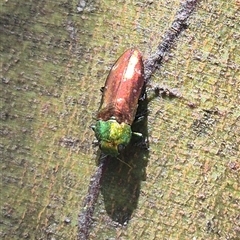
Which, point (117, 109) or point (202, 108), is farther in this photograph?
point (117, 109)

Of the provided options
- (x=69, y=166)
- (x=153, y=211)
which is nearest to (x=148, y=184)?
(x=153, y=211)

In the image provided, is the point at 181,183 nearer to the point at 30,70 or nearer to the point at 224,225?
the point at 224,225

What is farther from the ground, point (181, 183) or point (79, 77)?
point (79, 77)

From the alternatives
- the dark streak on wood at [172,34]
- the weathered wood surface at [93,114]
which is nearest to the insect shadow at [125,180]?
the weathered wood surface at [93,114]

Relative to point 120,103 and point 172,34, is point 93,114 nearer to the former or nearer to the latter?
point 120,103

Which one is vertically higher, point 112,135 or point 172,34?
point 172,34

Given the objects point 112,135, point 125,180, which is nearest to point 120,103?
point 112,135

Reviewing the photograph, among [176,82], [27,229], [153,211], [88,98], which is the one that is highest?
[176,82]
